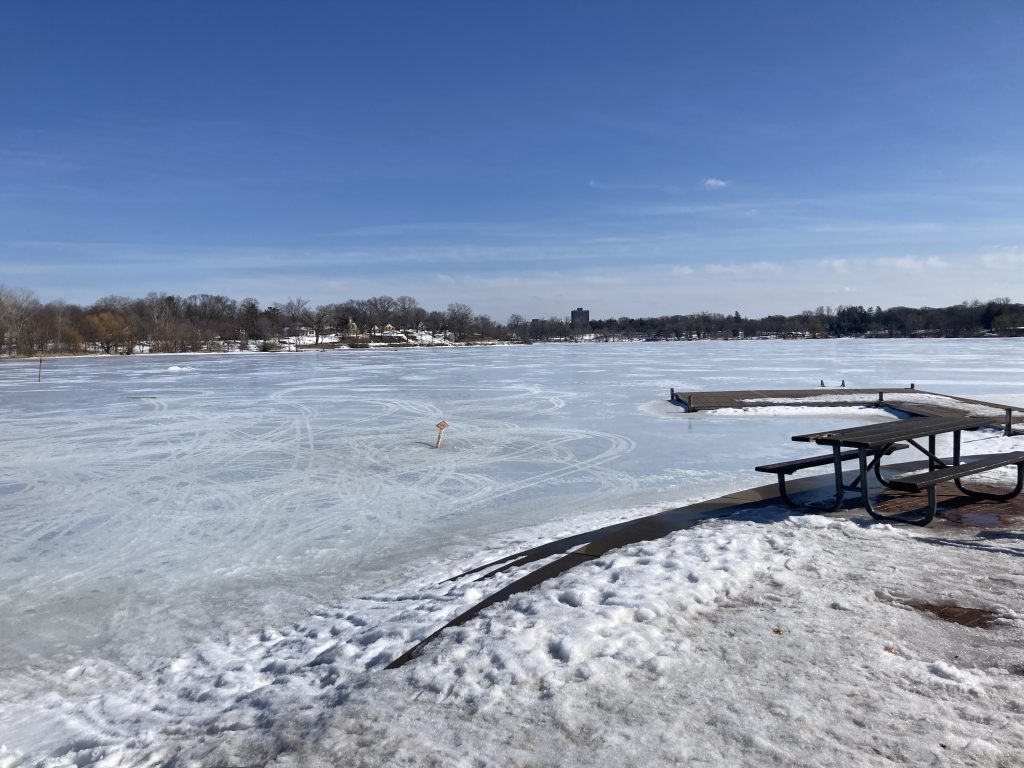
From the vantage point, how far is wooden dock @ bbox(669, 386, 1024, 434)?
42.8ft

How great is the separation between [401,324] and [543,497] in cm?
14820

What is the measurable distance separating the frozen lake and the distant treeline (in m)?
68.4

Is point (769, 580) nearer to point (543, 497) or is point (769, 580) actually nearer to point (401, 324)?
point (543, 497)

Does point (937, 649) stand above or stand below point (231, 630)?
above

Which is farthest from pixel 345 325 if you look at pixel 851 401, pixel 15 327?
pixel 851 401

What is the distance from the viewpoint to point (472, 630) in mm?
3570

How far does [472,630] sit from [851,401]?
14.7 metres

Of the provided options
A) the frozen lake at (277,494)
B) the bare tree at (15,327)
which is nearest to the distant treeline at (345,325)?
the bare tree at (15,327)

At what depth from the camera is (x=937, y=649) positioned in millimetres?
3113

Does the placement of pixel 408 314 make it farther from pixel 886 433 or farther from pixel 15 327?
pixel 886 433

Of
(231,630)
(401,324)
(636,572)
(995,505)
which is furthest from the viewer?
(401,324)

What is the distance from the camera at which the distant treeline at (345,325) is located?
78.7m

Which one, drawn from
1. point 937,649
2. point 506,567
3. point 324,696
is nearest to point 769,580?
point 937,649

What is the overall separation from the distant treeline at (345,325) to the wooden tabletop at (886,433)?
7830 cm
